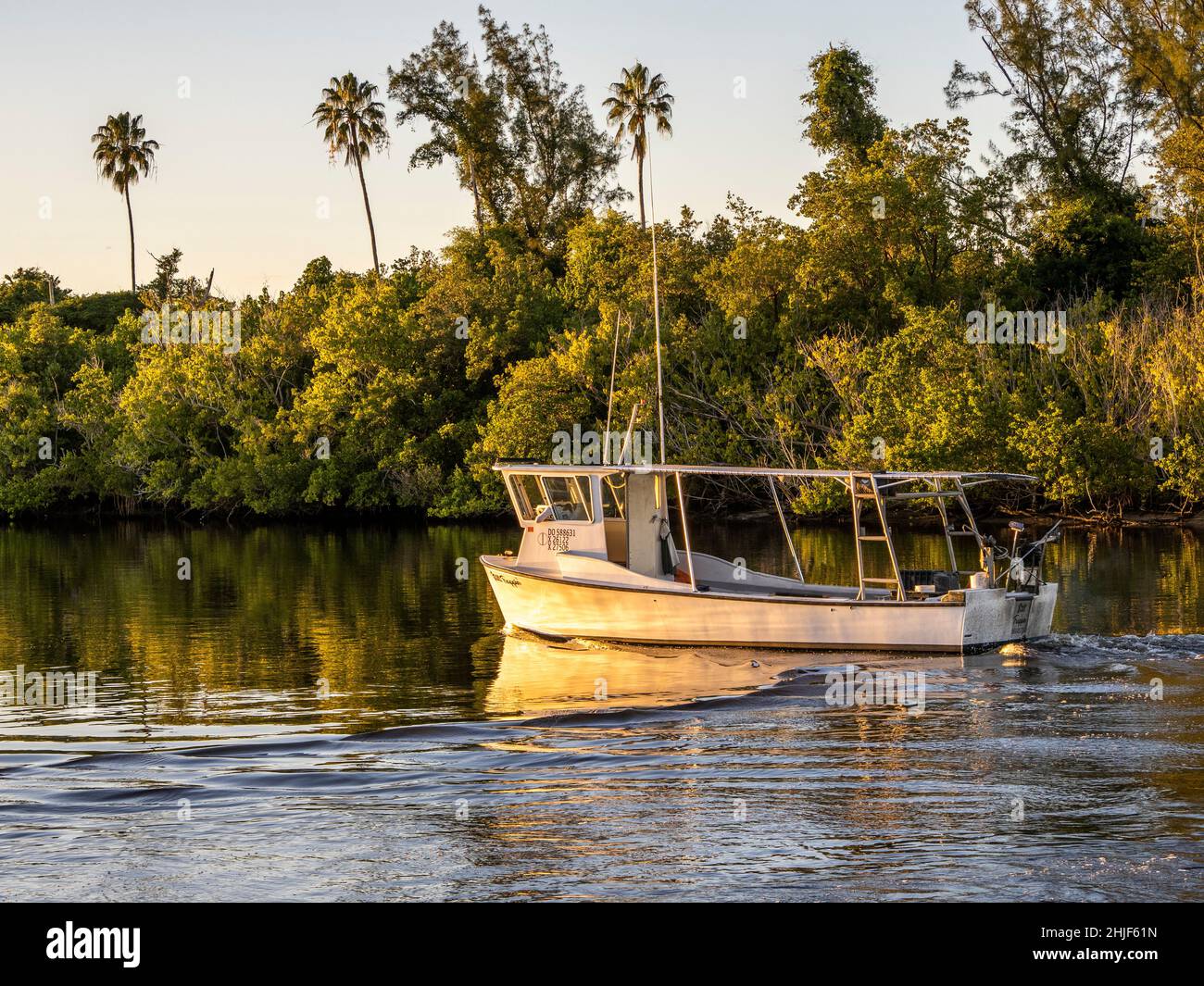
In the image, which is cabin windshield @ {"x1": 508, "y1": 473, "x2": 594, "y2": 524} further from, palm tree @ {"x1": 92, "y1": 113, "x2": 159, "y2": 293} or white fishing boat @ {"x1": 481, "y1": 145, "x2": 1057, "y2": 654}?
palm tree @ {"x1": 92, "y1": 113, "x2": 159, "y2": 293}

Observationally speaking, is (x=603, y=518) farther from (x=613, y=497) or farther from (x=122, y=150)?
(x=122, y=150)

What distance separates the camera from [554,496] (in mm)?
26438

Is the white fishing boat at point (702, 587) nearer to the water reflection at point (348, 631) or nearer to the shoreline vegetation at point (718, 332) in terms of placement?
the water reflection at point (348, 631)

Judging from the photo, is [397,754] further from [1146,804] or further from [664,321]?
[664,321]

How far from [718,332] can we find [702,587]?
39359 mm

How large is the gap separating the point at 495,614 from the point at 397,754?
14801mm

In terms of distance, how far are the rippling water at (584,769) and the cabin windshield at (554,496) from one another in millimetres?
2524

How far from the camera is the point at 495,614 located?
31.1 m

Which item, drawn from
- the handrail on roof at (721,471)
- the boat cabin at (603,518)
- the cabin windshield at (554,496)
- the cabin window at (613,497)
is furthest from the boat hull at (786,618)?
the handrail on roof at (721,471)

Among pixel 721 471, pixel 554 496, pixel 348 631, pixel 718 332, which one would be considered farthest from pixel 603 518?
pixel 718 332

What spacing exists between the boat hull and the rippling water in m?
0.43

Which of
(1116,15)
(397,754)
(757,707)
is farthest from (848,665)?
(1116,15)

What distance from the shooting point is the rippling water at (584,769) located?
11352 mm
